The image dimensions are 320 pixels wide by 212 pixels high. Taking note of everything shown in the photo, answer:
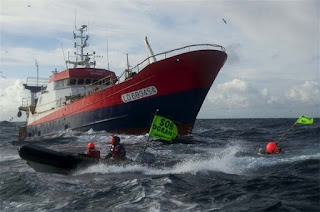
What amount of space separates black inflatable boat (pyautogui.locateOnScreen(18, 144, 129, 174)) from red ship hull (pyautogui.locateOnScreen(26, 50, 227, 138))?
9315 mm

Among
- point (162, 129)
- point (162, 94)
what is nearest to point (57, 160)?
point (162, 129)

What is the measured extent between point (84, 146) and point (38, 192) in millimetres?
10015

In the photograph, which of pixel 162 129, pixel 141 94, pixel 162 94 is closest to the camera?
pixel 162 129

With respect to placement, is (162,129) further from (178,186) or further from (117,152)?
(178,186)

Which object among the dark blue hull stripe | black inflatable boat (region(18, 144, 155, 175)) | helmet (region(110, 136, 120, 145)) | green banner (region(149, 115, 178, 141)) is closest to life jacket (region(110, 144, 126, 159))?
helmet (region(110, 136, 120, 145))

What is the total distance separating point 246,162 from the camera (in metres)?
13.7

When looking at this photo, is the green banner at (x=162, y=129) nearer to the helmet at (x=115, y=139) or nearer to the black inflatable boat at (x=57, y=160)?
the helmet at (x=115, y=139)

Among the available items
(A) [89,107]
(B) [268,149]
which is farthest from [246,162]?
(A) [89,107]

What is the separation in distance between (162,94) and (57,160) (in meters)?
9.91

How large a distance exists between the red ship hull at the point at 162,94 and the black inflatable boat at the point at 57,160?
9.31 metres

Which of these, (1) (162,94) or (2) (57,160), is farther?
(1) (162,94)

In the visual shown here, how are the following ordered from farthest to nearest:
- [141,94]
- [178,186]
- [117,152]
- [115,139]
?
[141,94] < [117,152] < [115,139] < [178,186]

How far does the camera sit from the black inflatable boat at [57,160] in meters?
11.8

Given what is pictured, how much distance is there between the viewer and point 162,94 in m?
20.7
